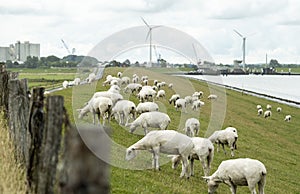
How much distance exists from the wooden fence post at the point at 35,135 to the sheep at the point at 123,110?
1932cm

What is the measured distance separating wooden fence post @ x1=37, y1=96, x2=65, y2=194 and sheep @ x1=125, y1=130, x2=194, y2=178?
33.5 feet

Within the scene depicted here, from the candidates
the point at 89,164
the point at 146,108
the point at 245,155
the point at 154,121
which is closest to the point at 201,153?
the point at 154,121

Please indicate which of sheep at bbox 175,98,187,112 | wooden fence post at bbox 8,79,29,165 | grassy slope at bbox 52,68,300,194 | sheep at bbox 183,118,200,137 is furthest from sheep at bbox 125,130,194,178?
sheep at bbox 175,98,187,112

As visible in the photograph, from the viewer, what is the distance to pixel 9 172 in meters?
8.89

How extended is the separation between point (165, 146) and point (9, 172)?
8638 mm

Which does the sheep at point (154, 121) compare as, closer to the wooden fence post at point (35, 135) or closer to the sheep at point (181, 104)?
the wooden fence post at point (35, 135)

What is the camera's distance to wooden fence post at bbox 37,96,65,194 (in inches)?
244

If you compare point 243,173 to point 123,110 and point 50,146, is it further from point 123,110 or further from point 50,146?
point 123,110

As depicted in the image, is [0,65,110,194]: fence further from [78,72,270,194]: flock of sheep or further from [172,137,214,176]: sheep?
[172,137,214,176]: sheep

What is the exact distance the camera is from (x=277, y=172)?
25391mm

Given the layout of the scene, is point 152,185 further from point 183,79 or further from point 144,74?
point 183,79

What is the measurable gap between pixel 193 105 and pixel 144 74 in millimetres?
14250

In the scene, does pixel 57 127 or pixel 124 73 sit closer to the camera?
pixel 57 127

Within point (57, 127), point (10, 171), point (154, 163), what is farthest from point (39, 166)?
point (154, 163)
